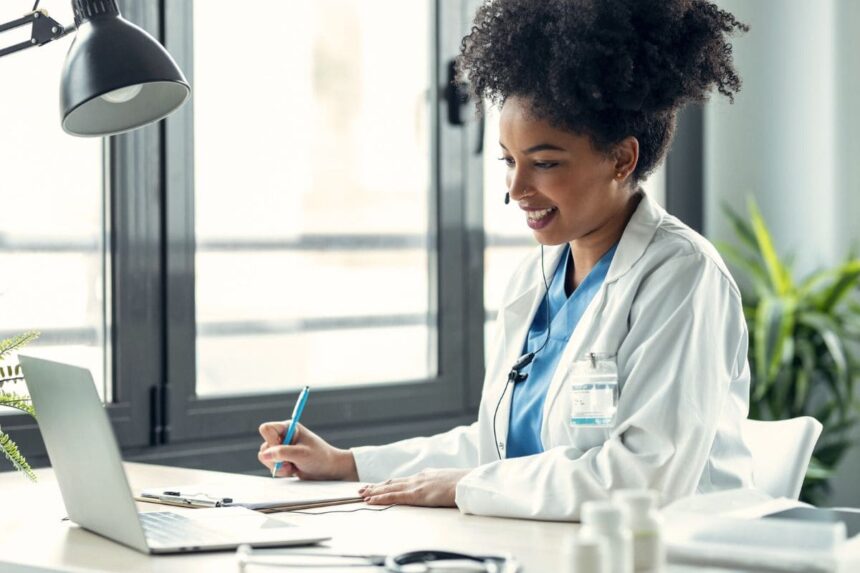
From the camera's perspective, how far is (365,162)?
3.23 metres

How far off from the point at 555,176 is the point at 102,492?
872 mm

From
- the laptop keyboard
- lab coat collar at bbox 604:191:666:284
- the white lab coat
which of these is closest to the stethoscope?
the laptop keyboard

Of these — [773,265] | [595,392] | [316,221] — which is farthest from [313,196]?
[773,265]

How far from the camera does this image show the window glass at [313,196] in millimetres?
2873

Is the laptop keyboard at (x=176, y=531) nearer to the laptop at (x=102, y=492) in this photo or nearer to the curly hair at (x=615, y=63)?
the laptop at (x=102, y=492)

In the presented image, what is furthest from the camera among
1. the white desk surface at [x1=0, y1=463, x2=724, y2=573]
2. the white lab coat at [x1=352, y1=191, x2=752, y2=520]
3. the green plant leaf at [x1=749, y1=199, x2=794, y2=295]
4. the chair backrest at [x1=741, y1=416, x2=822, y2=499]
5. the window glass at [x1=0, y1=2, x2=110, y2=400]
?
the green plant leaf at [x1=749, y1=199, x2=794, y2=295]

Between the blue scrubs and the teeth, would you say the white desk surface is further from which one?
the teeth

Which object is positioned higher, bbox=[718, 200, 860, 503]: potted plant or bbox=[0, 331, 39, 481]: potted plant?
bbox=[0, 331, 39, 481]: potted plant

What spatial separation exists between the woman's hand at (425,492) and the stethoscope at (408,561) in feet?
1.31

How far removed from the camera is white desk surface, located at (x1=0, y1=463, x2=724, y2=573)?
139cm

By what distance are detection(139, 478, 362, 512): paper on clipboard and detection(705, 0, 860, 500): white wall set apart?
2.46m

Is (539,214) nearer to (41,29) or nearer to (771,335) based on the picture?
(41,29)

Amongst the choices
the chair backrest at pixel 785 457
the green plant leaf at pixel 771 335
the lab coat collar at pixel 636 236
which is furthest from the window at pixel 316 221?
the chair backrest at pixel 785 457

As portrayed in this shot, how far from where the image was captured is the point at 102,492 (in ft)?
4.90
